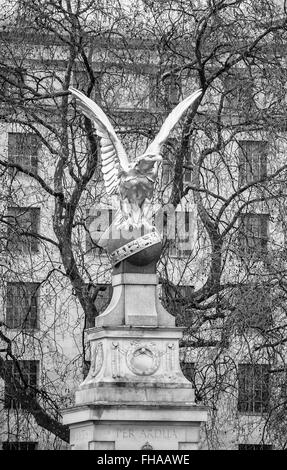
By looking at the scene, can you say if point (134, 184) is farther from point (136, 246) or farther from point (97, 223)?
point (97, 223)

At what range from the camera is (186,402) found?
70.9 feet

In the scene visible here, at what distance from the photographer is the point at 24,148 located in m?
28.2

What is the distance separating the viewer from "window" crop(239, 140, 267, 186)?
27891 millimetres

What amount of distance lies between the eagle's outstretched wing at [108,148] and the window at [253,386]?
4.52 m

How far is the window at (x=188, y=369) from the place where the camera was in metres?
27.1

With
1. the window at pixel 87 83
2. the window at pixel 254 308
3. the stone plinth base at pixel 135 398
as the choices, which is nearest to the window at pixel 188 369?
the window at pixel 254 308

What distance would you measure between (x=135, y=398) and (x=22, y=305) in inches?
276

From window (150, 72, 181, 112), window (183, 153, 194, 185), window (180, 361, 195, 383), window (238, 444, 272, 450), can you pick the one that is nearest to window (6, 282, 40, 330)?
window (180, 361, 195, 383)

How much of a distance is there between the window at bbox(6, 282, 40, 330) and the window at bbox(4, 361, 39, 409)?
593 mm

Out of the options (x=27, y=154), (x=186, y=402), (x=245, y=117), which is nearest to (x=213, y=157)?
(x=245, y=117)

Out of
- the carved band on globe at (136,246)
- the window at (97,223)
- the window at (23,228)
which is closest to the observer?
the carved band on globe at (136,246)

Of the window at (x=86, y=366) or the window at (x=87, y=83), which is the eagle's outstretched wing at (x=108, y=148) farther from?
the window at (x=86, y=366)

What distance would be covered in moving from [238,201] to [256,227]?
594mm

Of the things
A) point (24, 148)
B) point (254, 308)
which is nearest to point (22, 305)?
point (24, 148)
